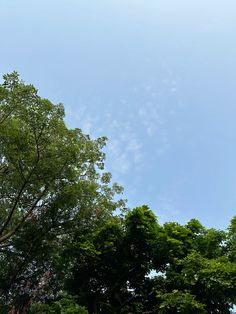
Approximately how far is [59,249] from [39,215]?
1656 mm

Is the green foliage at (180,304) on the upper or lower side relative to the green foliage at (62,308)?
upper

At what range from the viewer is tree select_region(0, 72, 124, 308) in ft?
43.7

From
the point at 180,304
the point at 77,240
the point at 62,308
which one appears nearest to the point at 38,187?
the point at 77,240

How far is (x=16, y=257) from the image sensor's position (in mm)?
17000

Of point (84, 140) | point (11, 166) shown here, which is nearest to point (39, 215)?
point (11, 166)

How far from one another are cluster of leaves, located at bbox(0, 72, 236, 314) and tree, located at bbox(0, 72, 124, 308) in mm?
38

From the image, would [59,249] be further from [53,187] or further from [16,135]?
[16,135]

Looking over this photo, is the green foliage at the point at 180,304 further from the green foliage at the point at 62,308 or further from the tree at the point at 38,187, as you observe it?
the tree at the point at 38,187

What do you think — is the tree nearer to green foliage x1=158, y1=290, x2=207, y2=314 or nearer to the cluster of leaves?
the cluster of leaves

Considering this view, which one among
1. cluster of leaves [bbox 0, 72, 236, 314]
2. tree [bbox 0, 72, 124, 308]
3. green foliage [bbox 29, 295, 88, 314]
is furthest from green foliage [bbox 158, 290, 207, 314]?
tree [bbox 0, 72, 124, 308]

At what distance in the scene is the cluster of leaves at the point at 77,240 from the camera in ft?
→ 43.9

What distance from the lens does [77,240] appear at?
15.7 metres

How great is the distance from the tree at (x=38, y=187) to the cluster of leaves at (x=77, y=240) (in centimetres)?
4

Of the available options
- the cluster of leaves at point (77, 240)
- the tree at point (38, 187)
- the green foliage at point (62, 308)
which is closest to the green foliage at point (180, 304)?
the cluster of leaves at point (77, 240)
